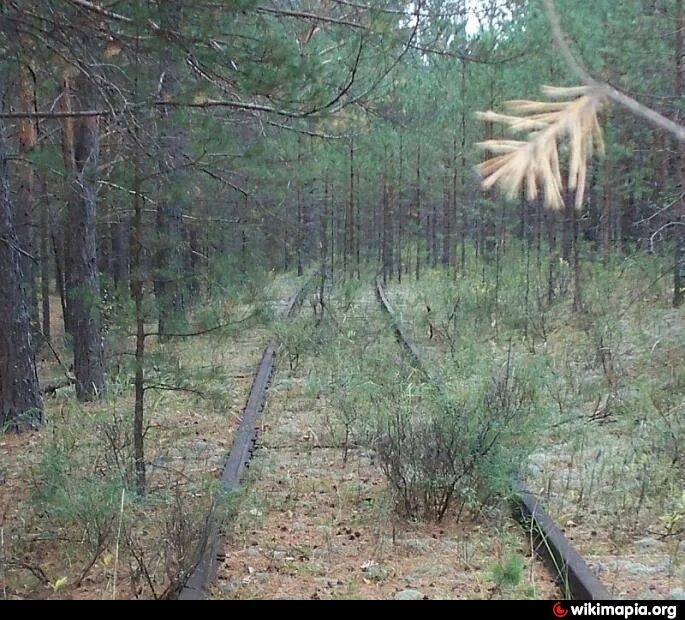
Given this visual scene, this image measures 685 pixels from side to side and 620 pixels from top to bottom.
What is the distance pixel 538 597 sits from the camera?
14.3 feet

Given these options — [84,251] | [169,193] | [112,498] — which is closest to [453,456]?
[112,498]

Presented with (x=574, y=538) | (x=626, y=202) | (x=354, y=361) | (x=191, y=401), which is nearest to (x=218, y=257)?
(x=574, y=538)

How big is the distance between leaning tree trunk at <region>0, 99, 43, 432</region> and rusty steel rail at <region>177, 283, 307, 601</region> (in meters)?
2.56

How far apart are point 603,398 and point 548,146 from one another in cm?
732

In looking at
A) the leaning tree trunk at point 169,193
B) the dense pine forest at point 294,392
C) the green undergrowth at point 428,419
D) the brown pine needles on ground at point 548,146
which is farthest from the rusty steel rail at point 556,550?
the leaning tree trunk at point 169,193

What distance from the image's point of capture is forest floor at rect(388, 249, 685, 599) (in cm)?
524

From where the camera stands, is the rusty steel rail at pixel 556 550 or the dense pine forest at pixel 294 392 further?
the dense pine forest at pixel 294 392

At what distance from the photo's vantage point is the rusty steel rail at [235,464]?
4.41 m

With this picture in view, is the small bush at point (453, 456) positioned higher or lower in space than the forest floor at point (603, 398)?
higher

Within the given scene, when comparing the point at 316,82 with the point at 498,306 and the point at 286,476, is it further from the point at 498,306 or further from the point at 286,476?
the point at 498,306

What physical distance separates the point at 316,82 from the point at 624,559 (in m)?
3.95

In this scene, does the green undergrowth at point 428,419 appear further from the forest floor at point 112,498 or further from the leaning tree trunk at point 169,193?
the leaning tree trunk at point 169,193

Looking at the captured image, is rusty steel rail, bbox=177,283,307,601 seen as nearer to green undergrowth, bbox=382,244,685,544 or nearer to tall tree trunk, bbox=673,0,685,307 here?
green undergrowth, bbox=382,244,685,544

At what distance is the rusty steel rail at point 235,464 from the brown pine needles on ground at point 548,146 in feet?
10.1
